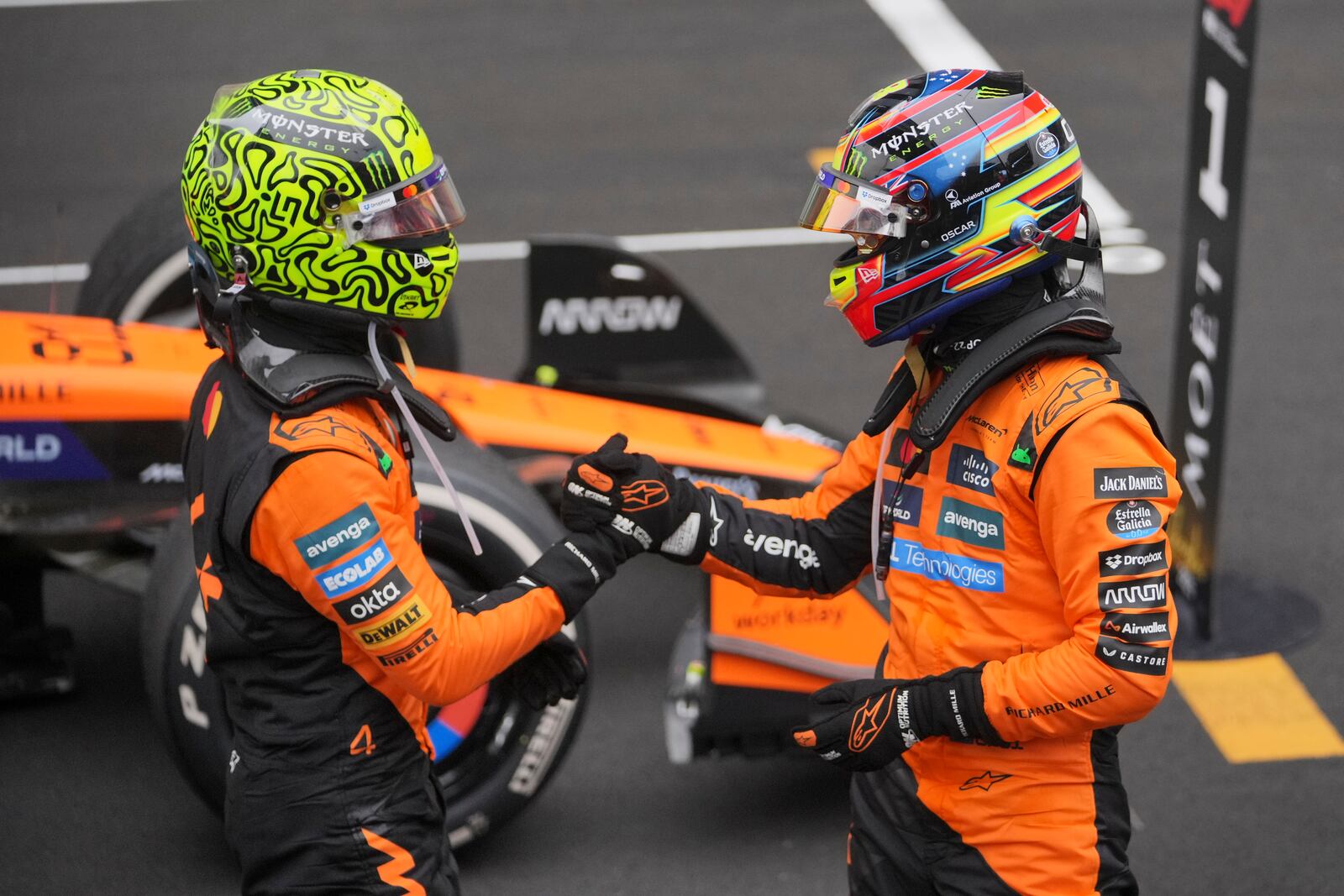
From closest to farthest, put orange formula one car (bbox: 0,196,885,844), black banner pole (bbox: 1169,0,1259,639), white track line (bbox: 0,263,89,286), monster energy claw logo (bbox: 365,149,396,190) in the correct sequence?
monster energy claw logo (bbox: 365,149,396,190)
orange formula one car (bbox: 0,196,885,844)
black banner pole (bbox: 1169,0,1259,639)
white track line (bbox: 0,263,89,286)

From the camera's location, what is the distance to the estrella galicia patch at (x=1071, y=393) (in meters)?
2.48

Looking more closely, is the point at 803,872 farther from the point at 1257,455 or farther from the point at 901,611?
the point at 1257,455

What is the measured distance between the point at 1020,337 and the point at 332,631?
123 centimetres

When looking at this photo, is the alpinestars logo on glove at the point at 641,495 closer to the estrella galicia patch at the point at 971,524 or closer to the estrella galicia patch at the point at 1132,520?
the estrella galicia patch at the point at 971,524

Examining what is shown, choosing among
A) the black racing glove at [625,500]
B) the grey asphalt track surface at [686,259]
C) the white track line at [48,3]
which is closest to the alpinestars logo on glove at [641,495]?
the black racing glove at [625,500]

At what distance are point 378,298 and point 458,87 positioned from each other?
8158 mm

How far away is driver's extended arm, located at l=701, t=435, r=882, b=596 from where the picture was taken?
2.98 m

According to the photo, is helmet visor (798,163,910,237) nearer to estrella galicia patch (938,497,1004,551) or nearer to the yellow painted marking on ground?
estrella galicia patch (938,497,1004,551)

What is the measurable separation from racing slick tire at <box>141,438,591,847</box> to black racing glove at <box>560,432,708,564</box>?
0.80 m

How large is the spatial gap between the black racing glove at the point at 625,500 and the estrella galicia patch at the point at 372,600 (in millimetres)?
420

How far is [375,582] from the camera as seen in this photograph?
2568 mm

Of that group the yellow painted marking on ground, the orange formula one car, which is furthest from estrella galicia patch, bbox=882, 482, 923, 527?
the yellow painted marking on ground

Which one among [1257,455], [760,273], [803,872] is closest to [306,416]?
→ [803,872]

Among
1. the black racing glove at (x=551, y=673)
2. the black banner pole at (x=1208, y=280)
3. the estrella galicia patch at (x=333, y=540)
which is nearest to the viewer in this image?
the estrella galicia patch at (x=333, y=540)
